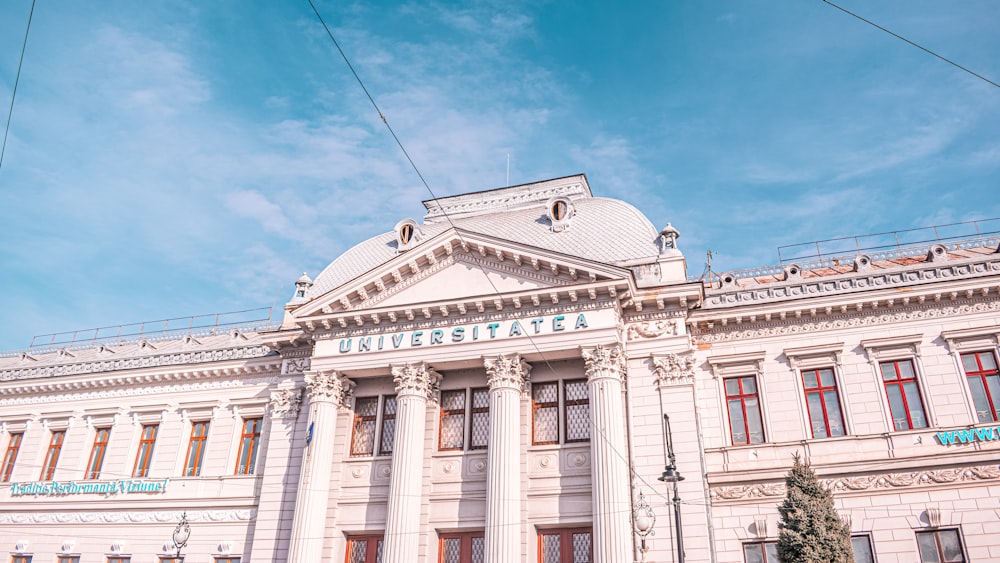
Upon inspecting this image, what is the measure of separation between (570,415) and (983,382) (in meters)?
13.4

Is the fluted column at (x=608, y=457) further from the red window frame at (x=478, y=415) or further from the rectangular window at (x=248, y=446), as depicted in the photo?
the rectangular window at (x=248, y=446)

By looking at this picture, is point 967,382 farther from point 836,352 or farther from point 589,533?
point 589,533

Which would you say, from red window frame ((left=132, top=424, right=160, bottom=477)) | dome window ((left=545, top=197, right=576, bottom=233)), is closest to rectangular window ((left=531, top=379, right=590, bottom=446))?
dome window ((left=545, top=197, right=576, bottom=233))

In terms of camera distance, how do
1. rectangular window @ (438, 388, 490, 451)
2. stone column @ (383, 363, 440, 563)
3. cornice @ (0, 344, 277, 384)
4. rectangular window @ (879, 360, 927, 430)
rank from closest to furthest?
rectangular window @ (879, 360, 927, 430) → stone column @ (383, 363, 440, 563) → rectangular window @ (438, 388, 490, 451) → cornice @ (0, 344, 277, 384)

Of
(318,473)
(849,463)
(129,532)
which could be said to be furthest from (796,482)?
(129,532)

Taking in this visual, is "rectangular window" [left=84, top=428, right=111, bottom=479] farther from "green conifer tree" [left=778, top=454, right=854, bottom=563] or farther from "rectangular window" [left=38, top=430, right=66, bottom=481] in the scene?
"green conifer tree" [left=778, top=454, right=854, bottom=563]

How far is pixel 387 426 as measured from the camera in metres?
28.8

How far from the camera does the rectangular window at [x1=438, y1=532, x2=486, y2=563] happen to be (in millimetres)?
25781

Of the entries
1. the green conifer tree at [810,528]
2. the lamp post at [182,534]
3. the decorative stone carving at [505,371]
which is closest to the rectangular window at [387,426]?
the decorative stone carving at [505,371]

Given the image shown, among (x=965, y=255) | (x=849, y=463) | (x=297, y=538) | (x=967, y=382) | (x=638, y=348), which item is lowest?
(x=297, y=538)

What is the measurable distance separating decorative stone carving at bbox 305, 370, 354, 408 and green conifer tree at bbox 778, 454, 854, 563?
1601cm

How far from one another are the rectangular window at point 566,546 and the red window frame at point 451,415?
452cm

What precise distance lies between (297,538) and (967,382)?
22.9 meters

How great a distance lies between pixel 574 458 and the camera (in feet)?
84.9
